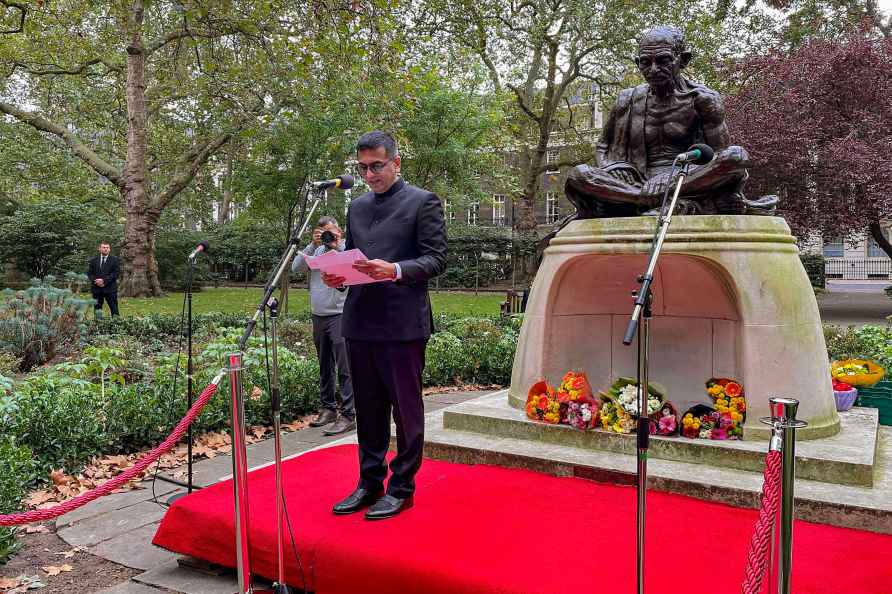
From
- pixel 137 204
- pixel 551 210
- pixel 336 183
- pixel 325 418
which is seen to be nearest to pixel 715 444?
pixel 336 183

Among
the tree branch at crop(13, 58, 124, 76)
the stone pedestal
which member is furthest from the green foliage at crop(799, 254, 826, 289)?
the stone pedestal

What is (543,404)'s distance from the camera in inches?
215

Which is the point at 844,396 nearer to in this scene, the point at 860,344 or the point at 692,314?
the point at 692,314

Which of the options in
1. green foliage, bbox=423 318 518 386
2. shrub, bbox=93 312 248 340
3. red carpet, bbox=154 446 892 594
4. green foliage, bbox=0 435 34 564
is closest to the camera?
red carpet, bbox=154 446 892 594

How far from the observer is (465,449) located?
5297 mm

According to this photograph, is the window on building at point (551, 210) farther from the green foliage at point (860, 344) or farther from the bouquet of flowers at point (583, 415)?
the bouquet of flowers at point (583, 415)

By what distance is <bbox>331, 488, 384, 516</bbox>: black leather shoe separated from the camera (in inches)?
157

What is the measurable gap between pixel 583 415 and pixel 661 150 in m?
2.35

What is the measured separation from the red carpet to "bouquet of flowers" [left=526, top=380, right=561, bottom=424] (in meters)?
0.77

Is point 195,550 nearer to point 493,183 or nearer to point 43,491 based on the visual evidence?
point 43,491

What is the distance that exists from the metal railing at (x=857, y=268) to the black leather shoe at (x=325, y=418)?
44324 millimetres

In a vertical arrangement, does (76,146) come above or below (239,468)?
above

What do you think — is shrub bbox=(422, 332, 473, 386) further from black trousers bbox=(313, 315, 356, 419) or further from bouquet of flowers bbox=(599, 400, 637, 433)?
bouquet of flowers bbox=(599, 400, 637, 433)

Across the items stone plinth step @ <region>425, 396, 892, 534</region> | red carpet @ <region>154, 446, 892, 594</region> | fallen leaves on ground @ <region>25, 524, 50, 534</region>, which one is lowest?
fallen leaves on ground @ <region>25, 524, 50, 534</region>
